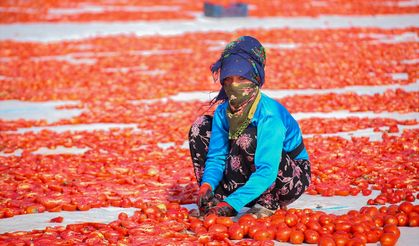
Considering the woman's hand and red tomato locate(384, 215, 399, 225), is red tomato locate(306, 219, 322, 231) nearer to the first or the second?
red tomato locate(384, 215, 399, 225)

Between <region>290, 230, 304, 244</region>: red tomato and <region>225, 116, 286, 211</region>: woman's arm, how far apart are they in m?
0.43

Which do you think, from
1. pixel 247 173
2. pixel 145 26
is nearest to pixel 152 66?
pixel 145 26

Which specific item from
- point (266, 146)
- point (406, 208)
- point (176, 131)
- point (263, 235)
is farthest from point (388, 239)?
point (176, 131)

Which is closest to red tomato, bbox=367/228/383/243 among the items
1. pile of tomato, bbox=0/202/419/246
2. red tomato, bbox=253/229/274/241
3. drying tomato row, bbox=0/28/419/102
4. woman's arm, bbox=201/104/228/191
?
pile of tomato, bbox=0/202/419/246

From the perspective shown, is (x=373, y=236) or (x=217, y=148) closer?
(x=373, y=236)

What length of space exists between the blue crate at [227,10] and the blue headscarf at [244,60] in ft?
72.9

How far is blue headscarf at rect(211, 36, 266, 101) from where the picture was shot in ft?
18.1

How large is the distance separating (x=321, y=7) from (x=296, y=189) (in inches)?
1029

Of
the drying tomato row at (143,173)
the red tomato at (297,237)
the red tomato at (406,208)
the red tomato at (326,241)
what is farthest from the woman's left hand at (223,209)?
the red tomato at (406,208)

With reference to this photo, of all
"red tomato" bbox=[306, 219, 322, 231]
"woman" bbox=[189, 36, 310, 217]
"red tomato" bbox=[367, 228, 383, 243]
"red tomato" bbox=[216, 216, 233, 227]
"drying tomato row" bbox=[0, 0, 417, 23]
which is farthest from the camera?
"drying tomato row" bbox=[0, 0, 417, 23]

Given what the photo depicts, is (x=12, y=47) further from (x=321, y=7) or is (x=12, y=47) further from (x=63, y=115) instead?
(x=321, y=7)

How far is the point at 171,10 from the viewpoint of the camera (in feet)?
106

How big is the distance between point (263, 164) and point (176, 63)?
12226 mm

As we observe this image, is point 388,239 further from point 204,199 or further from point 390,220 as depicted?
point 204,199
